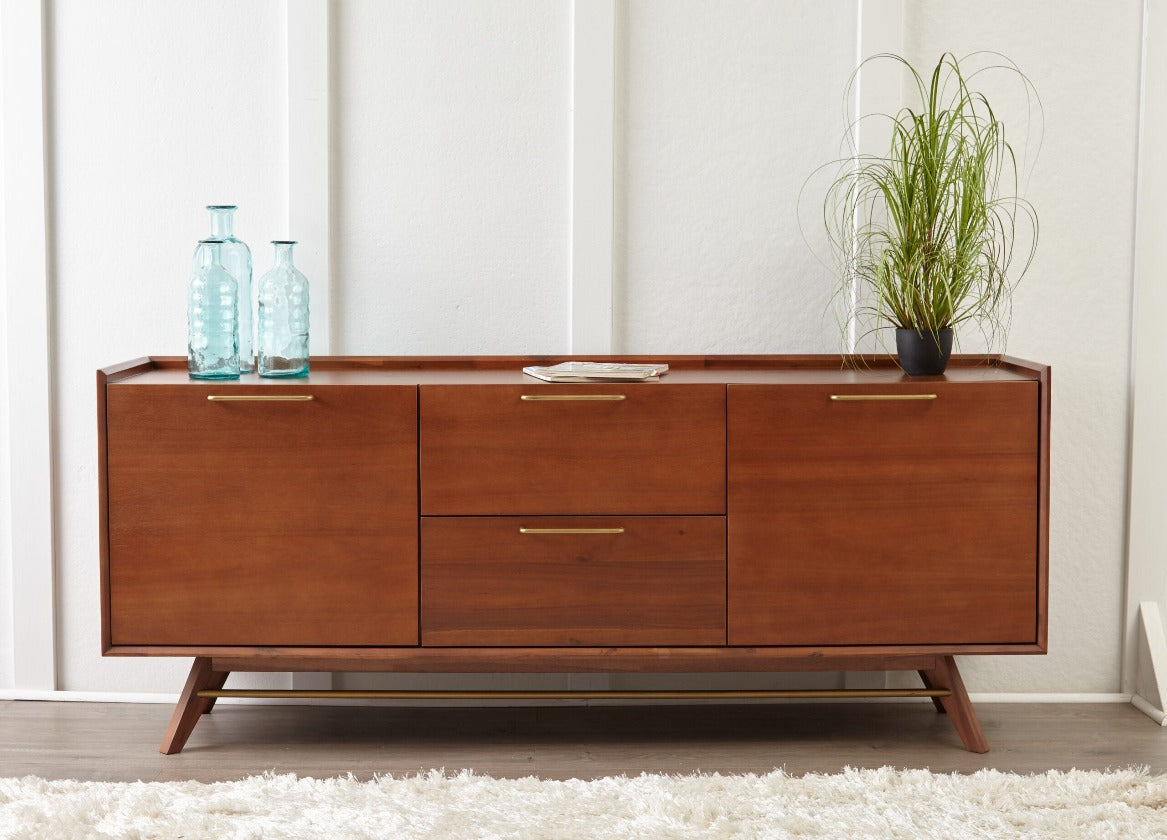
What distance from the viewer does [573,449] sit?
2.17m

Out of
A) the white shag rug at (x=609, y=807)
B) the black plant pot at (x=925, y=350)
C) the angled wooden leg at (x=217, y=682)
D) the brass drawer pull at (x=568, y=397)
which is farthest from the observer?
the angled wooden leg at (x=217, y=682)

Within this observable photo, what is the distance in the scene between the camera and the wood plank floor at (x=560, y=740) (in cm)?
224

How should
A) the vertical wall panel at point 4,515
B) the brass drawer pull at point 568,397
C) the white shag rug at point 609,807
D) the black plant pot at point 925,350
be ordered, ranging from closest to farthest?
the white shag rug at point 609,807 < the brass drawer pull at point 568,397 < the black plant pot at point 925,350 < the vertical wall panel at point 4,515

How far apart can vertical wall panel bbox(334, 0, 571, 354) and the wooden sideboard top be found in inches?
3.8

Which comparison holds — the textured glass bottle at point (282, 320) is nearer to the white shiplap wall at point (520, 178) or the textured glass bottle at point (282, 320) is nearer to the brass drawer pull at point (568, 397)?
the white shiplap wall at point (520, 178)

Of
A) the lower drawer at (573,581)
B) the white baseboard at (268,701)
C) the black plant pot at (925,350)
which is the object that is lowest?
the white baseboard at (268,701)

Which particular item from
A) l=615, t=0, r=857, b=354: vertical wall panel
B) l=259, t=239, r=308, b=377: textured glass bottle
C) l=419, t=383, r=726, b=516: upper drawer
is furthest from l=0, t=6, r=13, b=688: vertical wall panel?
l=615, t=0, r=857, b=354: vertical wall panel

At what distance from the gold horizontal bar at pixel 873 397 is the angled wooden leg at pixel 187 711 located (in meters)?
1.43

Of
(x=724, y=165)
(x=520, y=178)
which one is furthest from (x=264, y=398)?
(x=724, y=165)

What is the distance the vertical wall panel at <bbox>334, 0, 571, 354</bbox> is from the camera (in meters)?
2.53

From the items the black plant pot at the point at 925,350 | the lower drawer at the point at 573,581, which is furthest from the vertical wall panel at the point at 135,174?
the black plant pot at the point at 925,350

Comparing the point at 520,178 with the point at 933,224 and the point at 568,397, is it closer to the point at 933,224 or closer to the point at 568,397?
the point at 568,397

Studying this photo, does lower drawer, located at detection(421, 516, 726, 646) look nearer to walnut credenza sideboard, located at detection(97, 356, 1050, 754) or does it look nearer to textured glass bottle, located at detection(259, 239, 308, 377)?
walnut credenza sideboard, located at detection(97, 356, 1050, 754)

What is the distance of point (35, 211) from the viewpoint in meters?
2.56
